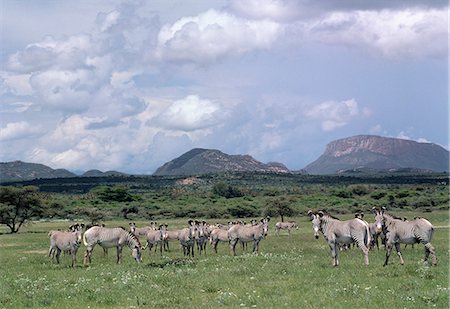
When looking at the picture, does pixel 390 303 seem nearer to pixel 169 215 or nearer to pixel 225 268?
pixel 225 268

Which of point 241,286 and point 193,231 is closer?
point 241,286

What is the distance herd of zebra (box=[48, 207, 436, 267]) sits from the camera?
73.1 ft

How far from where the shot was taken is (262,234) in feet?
110

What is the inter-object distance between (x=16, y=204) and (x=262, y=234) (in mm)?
40458

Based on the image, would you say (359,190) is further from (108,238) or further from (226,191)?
(108,238)

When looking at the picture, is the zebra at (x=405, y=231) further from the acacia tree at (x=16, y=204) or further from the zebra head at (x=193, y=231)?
the acacia tree at (x=16, y=204)

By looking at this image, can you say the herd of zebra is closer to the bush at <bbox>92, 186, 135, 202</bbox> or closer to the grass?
the grass

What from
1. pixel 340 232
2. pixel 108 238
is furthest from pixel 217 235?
pixel 340 232

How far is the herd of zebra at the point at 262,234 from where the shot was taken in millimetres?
22281

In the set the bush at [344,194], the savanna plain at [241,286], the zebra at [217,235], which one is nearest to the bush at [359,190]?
the bush at [344,194]

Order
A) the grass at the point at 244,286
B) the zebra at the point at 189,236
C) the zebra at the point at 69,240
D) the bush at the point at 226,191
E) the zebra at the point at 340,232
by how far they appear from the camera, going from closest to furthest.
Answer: the grass at the point at 244,286 < the zebra at the point at 340,232 < the zebra at the point at 69,240 < the zebra at the point at 189,236 < the bush at the point at 226,191

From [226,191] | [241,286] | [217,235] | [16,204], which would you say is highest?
[226,191]

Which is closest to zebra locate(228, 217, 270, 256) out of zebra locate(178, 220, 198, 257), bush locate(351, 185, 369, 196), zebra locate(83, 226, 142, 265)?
zebra locate(178, 220, 198, 257)

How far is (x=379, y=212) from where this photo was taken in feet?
75.6
